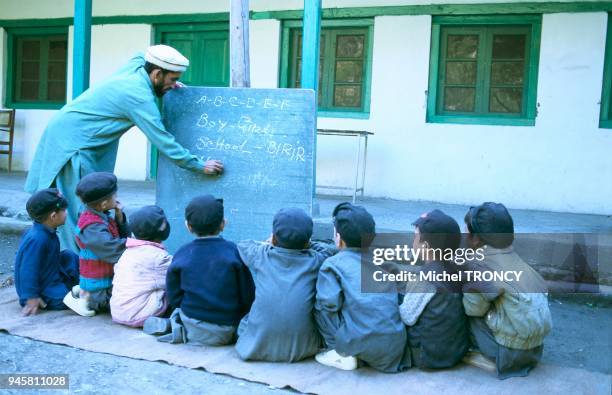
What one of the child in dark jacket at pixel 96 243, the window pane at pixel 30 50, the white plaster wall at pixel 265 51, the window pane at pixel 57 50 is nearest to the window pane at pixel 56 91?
the window pane at pixel 57 50

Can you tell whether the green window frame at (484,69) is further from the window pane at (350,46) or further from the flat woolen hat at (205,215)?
the flat woolen hat at (205,215)

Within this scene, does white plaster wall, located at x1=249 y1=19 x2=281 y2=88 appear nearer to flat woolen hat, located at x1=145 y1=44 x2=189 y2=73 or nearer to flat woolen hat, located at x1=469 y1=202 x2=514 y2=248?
flat woolen hat, located at x1=145 y1=44 x2=189 y2=73

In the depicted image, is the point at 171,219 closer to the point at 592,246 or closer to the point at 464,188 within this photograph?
the point at 592,246

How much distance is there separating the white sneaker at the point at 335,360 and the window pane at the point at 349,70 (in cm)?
532

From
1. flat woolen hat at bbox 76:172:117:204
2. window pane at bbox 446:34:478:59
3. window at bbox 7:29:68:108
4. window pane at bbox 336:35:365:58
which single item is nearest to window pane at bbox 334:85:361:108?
window pane at bbox 336:35:365:58

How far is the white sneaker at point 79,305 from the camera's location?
399 centimetres

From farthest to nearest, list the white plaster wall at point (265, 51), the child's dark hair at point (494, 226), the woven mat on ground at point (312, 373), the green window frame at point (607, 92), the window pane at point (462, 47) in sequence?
the white plaster wall at point (265, 51)
the window pane at point (462, 47)
the green window frame at point (607, 92)
the child's dark hair at point (494, 226)
the woven mat on ground at point (312, 373)

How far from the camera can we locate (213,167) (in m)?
4.39

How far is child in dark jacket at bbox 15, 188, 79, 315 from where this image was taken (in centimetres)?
389

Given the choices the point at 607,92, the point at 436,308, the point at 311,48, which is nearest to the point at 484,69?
the point at 607,92

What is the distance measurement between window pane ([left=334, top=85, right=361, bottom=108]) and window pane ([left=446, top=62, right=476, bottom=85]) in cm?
114

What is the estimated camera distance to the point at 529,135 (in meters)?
7.28

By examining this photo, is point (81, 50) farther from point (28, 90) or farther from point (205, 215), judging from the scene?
point (28, 90)

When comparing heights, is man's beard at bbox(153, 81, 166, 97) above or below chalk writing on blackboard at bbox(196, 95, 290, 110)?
above
